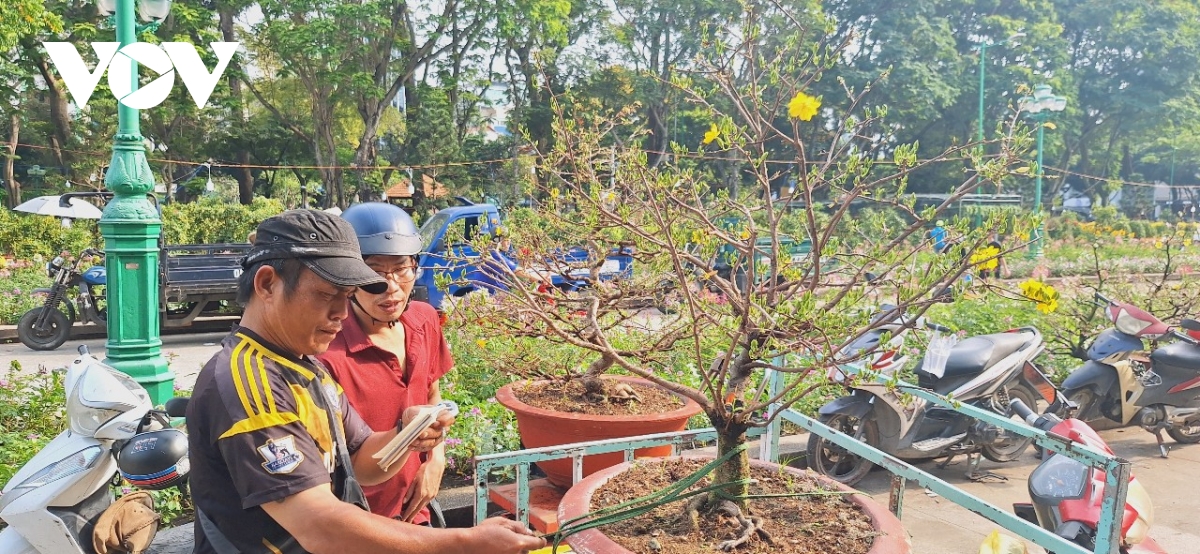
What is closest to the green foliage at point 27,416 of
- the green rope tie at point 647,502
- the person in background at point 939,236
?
the green rope tie at point 647,502

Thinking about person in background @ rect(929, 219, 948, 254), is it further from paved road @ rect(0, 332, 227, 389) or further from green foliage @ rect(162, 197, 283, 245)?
green foliage @ rect(162, 197, 283, 245)

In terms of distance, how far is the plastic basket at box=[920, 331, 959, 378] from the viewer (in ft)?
15.9

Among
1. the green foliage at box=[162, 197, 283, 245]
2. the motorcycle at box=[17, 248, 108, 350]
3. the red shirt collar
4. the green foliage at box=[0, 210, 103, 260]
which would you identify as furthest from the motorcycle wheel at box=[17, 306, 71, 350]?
the red shirt collar

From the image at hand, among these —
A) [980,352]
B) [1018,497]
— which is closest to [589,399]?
[980,352]

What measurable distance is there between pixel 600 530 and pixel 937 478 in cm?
118

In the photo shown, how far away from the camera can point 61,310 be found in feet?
31.3

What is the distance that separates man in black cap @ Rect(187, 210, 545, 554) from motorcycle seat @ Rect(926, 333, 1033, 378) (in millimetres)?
4025

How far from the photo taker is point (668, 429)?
11.5 ft

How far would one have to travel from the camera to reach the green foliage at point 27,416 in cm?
390

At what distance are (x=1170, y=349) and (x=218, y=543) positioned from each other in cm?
630

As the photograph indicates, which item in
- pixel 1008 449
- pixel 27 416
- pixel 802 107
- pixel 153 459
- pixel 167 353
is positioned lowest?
pixel 167 353

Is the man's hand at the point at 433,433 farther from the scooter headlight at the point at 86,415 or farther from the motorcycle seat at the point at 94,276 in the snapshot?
the motorcycle seat at the point at 94,276

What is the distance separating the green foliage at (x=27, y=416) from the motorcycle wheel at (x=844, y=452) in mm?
4159

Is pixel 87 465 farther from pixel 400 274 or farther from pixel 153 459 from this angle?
pixel 400 274
